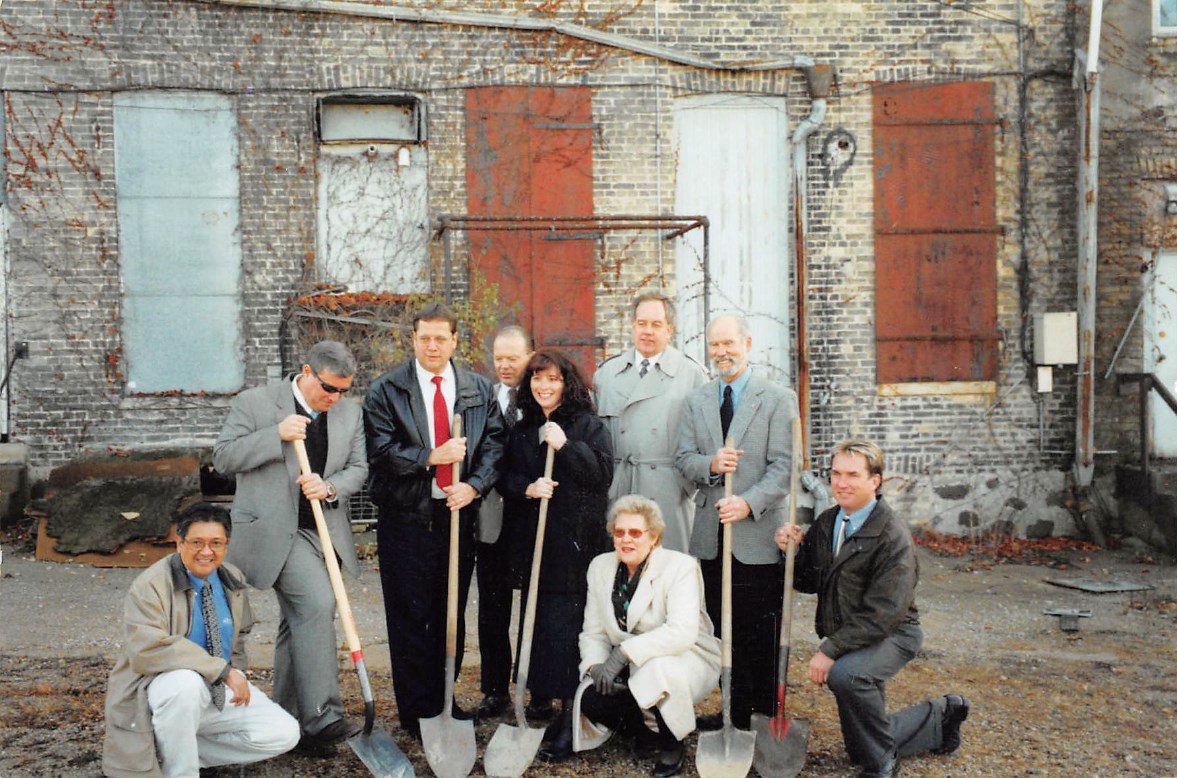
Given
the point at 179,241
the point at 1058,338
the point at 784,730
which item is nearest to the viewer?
the point at 784,730

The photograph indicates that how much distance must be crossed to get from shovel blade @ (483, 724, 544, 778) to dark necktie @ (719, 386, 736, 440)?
1436 mm

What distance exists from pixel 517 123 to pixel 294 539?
5.47 metres

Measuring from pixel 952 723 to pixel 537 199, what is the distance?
5759mm

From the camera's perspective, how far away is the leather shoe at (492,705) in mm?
5039

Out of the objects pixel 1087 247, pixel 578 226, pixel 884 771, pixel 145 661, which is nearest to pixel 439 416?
pixel 145 661

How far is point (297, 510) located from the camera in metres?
4.57

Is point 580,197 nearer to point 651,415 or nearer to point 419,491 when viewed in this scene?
point 651,415

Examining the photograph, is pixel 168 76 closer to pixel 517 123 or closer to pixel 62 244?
pixel 62 244

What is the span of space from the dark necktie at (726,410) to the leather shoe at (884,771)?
1406mm

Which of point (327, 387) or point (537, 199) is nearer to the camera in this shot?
point (327, 387)

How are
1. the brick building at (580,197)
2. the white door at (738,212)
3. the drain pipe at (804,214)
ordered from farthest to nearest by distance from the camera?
the white door at (738,212) < the drain pipe at (804,214) < the brick building at (580,197)

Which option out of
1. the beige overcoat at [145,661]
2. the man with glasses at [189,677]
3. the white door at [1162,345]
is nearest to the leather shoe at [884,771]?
the man with glasses at [189,677]

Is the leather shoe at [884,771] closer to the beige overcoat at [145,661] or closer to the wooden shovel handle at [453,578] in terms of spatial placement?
the wooden shovel handle at [453,578]

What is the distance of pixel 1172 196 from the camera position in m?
9.57
